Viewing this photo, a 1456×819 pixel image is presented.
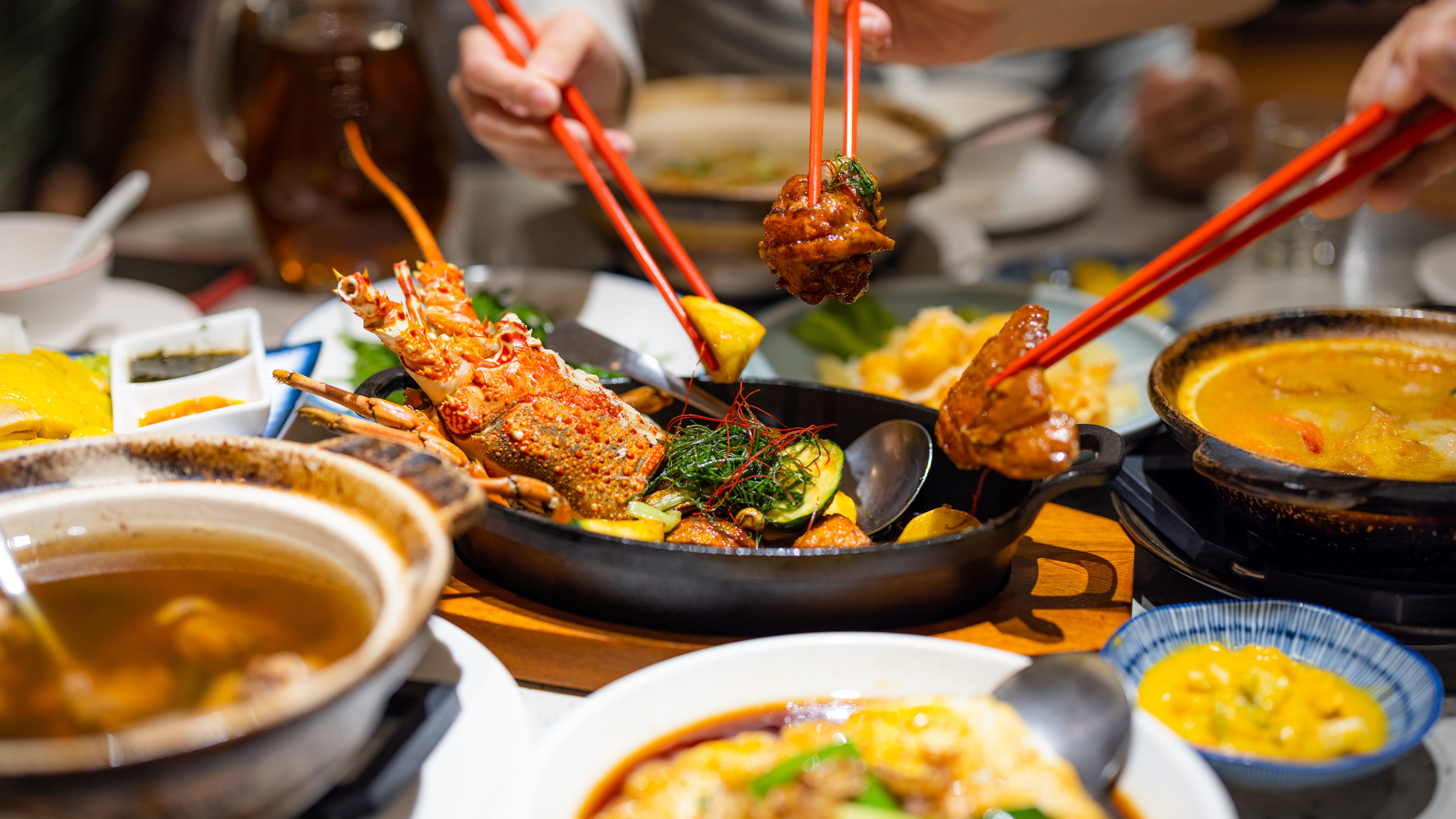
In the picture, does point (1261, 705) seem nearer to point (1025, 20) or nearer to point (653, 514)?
point (653, 514)

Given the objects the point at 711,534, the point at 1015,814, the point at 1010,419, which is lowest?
the point at 711,534

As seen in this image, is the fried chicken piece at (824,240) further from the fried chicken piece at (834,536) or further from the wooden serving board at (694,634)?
the wooden serving board at (694,634)

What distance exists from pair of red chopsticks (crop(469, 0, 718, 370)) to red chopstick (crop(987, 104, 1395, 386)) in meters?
0.63

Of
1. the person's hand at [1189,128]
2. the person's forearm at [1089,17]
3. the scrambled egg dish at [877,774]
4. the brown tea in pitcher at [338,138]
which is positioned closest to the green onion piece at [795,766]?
the scrambled egg dish at [877,774]

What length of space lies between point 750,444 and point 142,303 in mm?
2132

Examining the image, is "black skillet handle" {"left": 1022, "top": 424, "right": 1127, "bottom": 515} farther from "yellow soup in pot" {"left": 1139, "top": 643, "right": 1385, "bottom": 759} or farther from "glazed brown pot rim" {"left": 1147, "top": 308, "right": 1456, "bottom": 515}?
"yellow soup in pot" {"left": 1139, "top": 643, "right": 1385, "bottom": 759}

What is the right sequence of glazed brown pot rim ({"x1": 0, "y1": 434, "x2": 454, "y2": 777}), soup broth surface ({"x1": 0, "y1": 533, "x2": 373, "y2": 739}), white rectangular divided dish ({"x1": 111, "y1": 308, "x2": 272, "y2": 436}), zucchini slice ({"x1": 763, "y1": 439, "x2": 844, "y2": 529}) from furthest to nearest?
white rectangular divided dish ({"x1": 111, "y1": 308, "x2": 272, "y2": 436}) → zucchini slice ({"x1": 763, "y1": 439, "x2": 844, "y2": 529}) → soup broth surface ({"x1": 0, "y1": 533, "x2": 373, "y2": 739}) → glazed brown pot rim ({"x1": 0, "y1": 434, "x2": 454, "y2": 777})

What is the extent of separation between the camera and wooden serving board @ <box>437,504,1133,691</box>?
153 cm

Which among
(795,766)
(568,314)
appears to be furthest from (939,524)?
(568,314)

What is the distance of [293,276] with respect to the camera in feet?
10.8

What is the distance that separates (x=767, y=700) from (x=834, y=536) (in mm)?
401

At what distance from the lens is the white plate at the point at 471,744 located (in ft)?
3.90

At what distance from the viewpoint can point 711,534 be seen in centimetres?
173

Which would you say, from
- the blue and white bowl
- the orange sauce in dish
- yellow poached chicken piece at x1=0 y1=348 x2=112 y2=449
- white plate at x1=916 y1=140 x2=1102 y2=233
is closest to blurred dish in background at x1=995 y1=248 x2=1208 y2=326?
white plate at x1=916 y1=140 x2=1102 y2=233
